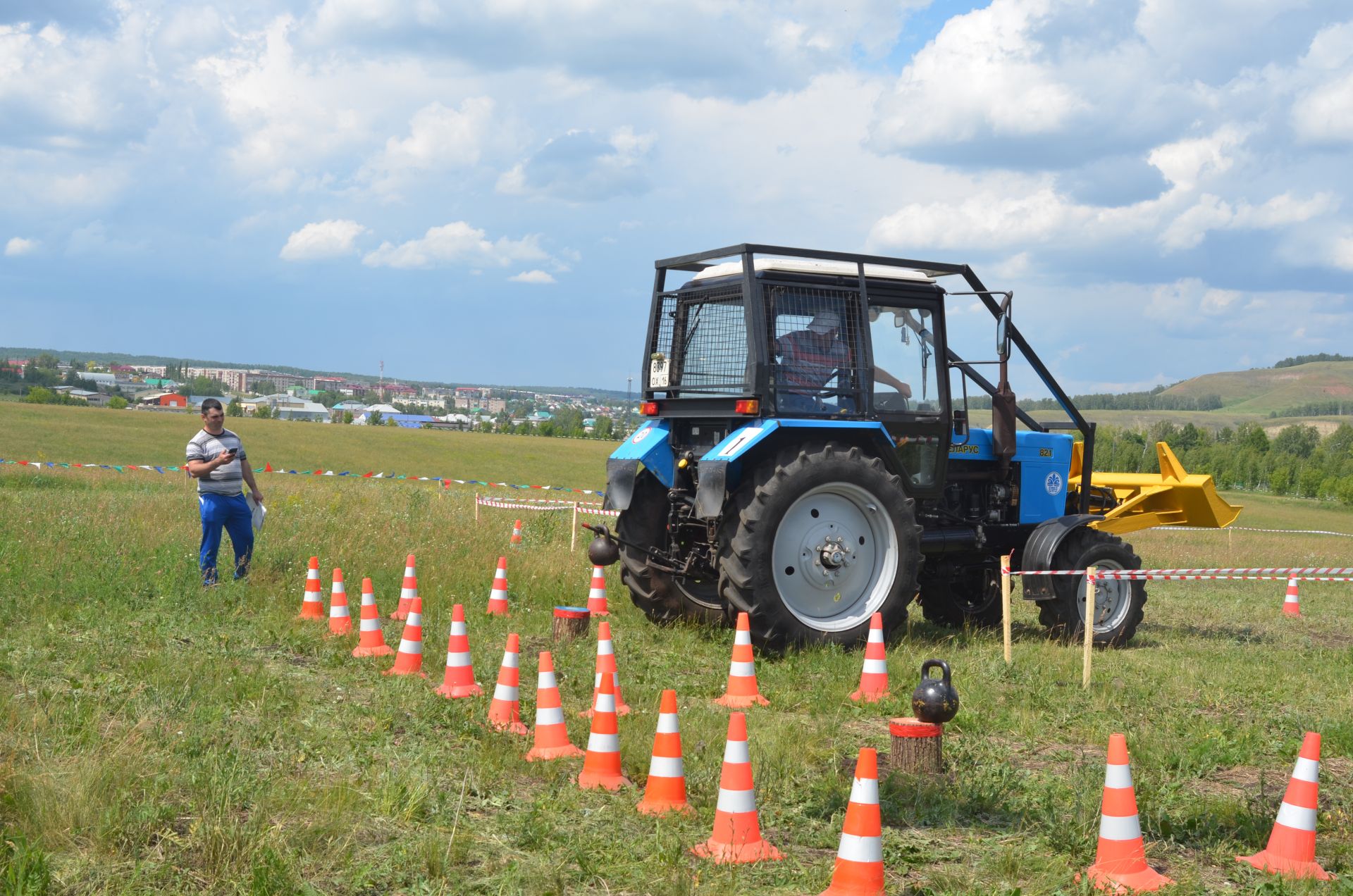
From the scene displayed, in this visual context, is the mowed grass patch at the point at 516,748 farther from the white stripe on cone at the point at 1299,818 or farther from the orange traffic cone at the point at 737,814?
the white stripe on cone at the point at 1299,818

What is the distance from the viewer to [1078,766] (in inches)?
222

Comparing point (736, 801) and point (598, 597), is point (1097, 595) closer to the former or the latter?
point (598, 597)

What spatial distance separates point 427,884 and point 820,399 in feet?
16.9

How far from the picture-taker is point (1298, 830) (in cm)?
441

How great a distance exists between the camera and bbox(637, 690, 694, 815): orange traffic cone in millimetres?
4625

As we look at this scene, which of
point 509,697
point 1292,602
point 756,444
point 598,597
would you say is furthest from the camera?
point 1292,602

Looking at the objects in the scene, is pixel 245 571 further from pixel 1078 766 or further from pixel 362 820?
pixel 1078 766

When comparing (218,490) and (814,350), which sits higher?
(814,350)

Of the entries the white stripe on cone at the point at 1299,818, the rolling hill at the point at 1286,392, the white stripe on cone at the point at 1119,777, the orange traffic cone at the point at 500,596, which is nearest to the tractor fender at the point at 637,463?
the orange traffic cone at the point at 500,596

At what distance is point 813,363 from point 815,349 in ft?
0.35

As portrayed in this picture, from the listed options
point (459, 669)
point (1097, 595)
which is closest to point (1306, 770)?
point (459, 669)

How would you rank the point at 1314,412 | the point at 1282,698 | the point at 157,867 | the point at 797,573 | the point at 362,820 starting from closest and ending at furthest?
the point at 157,867 < the point at 362,820 < the point at 1282,698 < the point at 797,573 < the point at 1314,412

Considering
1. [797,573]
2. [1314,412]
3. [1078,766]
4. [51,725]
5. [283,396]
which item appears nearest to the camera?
[51,725]

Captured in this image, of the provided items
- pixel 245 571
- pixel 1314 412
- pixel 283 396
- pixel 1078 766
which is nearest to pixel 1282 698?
pixel 1078 766
